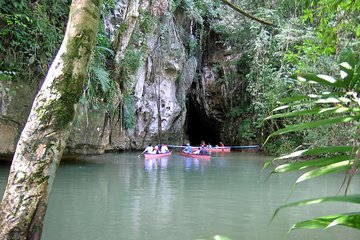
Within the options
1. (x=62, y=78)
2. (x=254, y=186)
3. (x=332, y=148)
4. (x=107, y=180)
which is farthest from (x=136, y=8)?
(x=332, y=148)

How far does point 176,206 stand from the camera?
22.2 feet

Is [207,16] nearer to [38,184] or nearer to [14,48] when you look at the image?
[14,48]

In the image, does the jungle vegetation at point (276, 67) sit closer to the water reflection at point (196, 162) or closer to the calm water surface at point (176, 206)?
the calm water surface at point (176, 206)

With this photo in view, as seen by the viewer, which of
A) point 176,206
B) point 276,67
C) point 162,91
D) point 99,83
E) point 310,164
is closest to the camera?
point 310,164

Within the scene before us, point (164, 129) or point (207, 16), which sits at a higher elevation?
point (207, 16)

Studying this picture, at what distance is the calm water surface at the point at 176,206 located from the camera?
5066 millimetres

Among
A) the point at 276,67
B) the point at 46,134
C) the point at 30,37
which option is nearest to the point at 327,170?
the point at 46,134

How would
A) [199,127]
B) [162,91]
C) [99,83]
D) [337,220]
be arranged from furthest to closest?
[199,127], [162,91], [99,83], [337,220]

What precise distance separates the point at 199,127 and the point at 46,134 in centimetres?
2459

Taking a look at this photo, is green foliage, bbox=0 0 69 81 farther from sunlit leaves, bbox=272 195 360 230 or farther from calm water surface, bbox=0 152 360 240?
sunlit leaves, bbox=272 195 360 230

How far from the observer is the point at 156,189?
28.2 ft

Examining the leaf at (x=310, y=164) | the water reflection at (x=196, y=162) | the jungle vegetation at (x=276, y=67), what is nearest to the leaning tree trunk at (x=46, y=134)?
the jungle vegetation at (x=276, y=67)

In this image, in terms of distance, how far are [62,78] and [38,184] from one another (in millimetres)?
678

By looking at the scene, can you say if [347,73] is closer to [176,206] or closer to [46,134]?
[46,134]
